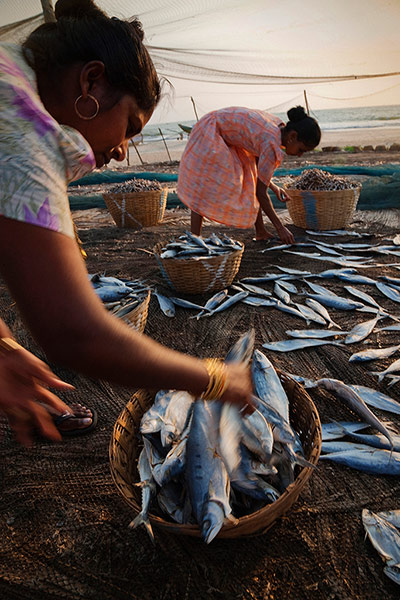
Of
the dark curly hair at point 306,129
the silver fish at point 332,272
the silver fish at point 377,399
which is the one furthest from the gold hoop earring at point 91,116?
the dark curly hair at point 306,129

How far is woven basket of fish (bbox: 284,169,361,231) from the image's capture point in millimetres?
4848

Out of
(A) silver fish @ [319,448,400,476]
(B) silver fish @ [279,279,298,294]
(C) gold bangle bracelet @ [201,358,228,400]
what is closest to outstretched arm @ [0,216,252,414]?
(C) gold bangle bracelet @ [201,358,228,400]

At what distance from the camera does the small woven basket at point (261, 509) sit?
3.72 ft

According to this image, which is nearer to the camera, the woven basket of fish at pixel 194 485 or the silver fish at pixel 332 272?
the woven basket of fish at pixel 194 485

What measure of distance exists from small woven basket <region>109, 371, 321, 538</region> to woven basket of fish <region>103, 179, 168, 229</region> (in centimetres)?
465

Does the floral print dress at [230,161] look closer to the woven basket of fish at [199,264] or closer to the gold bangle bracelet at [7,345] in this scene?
the woven basket of fish at [199,264]

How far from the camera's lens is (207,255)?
321 cm

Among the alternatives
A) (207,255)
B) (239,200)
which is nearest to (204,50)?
(239,200)

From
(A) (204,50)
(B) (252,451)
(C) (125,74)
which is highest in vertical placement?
(A) (204,50)

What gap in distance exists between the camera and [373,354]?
231cm

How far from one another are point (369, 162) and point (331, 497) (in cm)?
1198

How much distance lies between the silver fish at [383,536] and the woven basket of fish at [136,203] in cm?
533

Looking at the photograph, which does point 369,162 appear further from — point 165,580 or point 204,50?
point 165,580

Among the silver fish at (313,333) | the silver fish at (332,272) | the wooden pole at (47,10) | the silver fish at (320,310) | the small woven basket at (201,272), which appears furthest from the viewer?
the wooden pole at (47,10)
